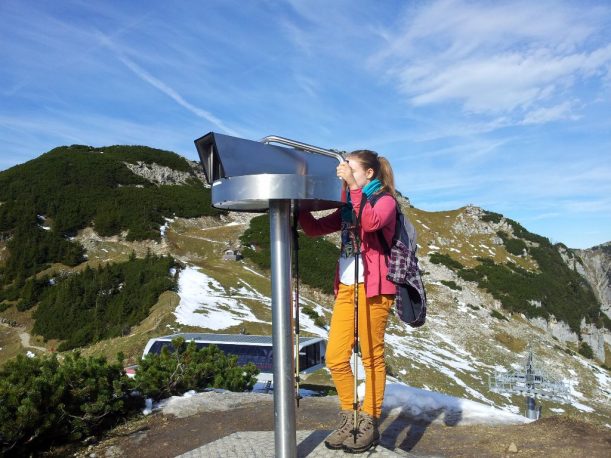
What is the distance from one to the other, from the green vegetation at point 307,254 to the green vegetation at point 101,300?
6.92 m

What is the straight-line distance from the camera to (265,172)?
3.10 metres

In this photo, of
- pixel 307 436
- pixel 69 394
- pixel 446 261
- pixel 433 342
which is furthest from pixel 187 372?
pixel 446 261

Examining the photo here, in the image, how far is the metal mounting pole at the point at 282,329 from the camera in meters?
3.08

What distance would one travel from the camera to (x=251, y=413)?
18.9 feet

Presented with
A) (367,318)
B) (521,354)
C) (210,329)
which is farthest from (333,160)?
(521,354)

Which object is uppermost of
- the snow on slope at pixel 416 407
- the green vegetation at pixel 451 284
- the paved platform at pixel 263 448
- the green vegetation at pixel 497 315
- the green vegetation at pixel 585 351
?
the paved platform at pixel 263 448

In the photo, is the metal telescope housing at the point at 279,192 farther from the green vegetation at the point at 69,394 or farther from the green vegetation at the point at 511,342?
the green vegetation at the point at 511,342

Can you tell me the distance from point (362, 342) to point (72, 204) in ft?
113

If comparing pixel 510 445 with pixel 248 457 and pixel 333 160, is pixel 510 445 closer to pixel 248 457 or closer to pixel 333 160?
pixel 248 457

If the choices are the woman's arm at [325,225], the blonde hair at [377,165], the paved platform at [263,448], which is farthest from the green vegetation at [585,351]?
the blonde hair at [377,165]

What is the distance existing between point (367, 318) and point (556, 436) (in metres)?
2.66

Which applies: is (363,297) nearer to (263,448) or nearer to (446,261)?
(263,448)

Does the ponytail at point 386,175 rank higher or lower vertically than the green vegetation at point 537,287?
higher

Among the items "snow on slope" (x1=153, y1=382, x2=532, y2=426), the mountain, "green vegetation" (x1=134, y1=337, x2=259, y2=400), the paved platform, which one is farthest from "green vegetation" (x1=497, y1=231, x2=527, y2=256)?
the paved platform
